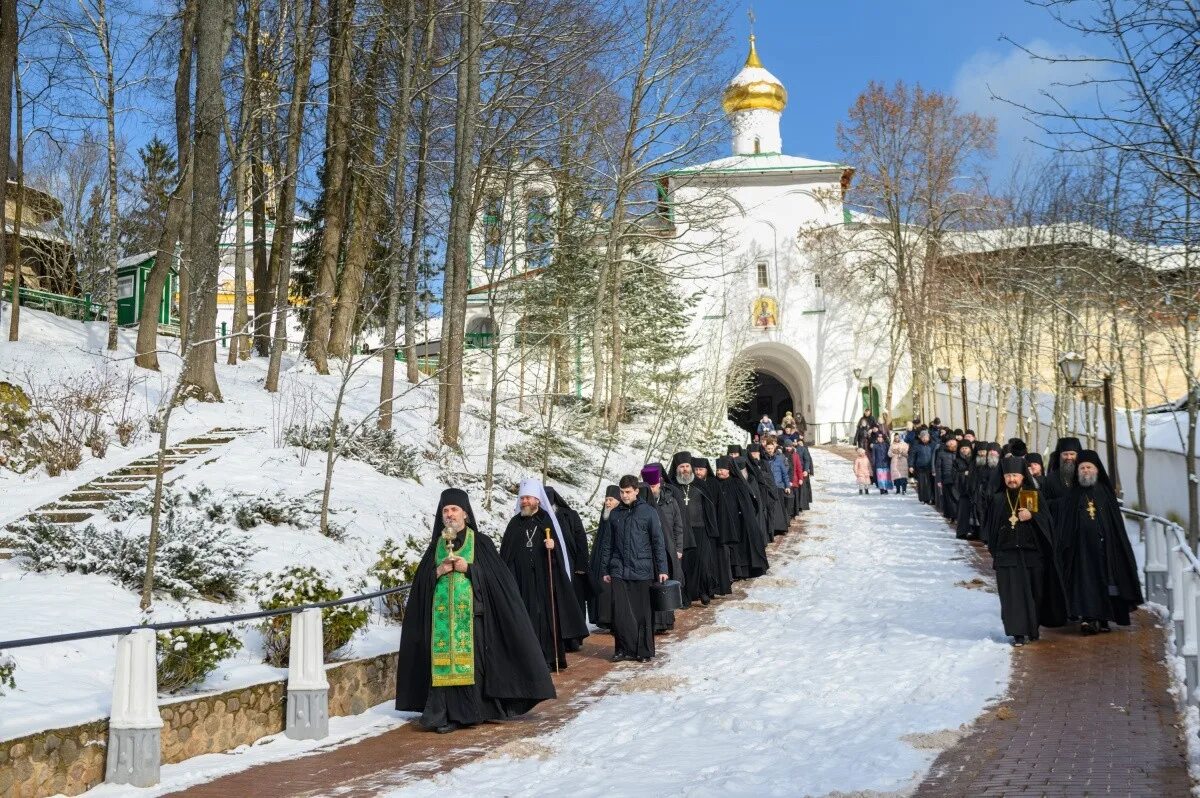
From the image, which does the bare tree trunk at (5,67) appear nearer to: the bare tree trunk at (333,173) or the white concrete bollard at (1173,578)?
the bare tree trunk at (333,173)

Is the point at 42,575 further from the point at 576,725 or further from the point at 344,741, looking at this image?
the point at 576,725

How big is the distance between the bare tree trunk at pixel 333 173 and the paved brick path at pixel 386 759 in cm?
1404

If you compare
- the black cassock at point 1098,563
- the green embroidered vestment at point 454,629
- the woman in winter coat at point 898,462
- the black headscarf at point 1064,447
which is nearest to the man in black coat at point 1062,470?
the black headscarf at point 1064,447

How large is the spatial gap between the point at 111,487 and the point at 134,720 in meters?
6.00

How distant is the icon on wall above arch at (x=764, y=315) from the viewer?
47.2 m

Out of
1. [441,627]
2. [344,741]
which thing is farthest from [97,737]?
[441,627]

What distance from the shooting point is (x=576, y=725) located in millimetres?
7910

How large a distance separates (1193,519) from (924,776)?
1003 centimetres

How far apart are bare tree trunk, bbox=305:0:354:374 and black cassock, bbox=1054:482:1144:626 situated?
14000 mm

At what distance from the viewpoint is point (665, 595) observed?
11.0m

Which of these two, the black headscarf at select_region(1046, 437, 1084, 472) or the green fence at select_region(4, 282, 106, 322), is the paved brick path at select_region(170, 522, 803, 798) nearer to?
the black headscarf at select_region(1046, 437, 1084, 472)

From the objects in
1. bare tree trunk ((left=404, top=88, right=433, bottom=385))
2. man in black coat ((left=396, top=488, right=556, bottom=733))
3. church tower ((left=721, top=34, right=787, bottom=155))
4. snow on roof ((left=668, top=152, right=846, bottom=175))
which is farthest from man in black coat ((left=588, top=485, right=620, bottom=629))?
church tower ((left=721, top=34, right=787, bottom=155))

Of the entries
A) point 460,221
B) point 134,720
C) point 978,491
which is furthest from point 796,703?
point 978,491

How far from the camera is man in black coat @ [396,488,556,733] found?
7.93 metres
